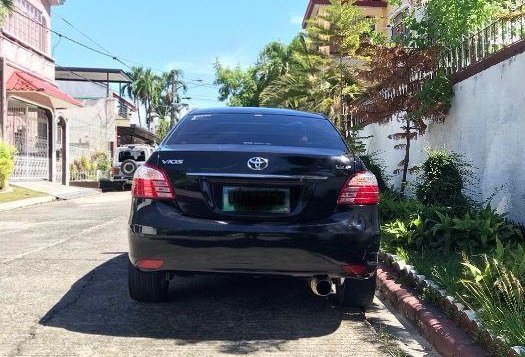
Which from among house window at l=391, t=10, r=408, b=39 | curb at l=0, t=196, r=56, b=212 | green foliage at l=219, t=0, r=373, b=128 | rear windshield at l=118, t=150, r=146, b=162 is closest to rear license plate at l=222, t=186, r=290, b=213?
house window at l=391, t=10, r=408, b=39

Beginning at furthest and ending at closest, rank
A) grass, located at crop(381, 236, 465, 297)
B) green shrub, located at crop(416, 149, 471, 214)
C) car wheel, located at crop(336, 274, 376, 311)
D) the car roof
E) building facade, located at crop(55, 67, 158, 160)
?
building facade, located at crop(55, 67, 158, 160) → green shrub, located at crop(416, 149, 471, 214) → the car roof → car wheel, located at crop(336, 274, 376, 311) → grass, located at crop(381, 236, 465, 297)

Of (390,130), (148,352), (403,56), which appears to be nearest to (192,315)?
(148,352)

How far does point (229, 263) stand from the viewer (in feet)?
13.3

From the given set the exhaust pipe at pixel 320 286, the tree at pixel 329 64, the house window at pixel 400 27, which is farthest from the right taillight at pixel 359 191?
the tree at pixel 329 64

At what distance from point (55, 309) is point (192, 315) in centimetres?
114

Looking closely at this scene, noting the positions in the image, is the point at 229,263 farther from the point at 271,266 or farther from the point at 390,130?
the point at 390,130

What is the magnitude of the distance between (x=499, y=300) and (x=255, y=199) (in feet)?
5.83

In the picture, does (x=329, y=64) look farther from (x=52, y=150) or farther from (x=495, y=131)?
(x=495, y=131)

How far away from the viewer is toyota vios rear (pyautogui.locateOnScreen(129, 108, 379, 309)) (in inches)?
158

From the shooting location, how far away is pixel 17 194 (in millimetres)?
17703

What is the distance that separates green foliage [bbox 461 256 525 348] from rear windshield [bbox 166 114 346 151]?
1.39 meters

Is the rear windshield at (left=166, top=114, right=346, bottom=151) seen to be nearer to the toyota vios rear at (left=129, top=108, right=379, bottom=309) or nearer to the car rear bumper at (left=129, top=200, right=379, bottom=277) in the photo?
the toyota vios rear at (left=129, top=108, right=379, bottom=309)

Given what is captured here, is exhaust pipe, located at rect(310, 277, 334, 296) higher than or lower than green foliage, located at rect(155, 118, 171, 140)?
lower

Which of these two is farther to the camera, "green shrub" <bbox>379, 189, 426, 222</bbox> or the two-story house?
the two-story house
